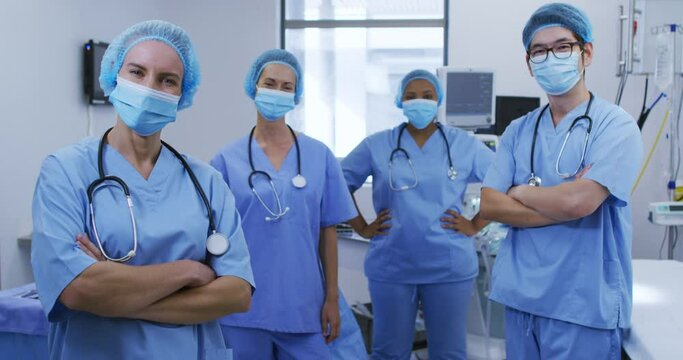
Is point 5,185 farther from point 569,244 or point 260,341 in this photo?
point 569,244

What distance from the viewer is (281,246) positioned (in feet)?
6.13

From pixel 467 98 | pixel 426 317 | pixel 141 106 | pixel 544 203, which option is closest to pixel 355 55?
pixel 467 98

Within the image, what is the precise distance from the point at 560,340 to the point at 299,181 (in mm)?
809

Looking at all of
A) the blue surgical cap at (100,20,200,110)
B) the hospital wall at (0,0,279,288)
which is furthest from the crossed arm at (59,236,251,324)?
the hospital wall at (0,0,279,288)

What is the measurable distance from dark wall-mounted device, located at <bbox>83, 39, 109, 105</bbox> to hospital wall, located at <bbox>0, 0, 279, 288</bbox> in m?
0.04

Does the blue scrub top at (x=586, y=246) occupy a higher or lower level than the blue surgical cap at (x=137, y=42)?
lower

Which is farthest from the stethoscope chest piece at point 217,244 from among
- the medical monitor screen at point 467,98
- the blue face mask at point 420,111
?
the medical monitor screen at point 467,98

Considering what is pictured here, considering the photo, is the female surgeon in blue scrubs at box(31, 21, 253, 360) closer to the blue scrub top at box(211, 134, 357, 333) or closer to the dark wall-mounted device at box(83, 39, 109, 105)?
the blue scrub top at box(211, 134, 357, 333)

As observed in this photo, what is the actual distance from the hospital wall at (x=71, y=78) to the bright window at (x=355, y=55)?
327 millimetres

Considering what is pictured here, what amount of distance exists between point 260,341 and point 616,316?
3.04ft

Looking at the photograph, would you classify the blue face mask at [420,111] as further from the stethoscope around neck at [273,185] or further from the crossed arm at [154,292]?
the crossed arm at [154,292]

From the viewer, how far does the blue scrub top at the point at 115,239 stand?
1167mm

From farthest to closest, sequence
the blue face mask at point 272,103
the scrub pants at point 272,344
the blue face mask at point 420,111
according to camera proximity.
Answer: the blue face mask at point 420,111 → the blue face mask at point 272,103 → the scrub pants at point 272,344

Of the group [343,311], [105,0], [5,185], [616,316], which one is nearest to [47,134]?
[5,185]
